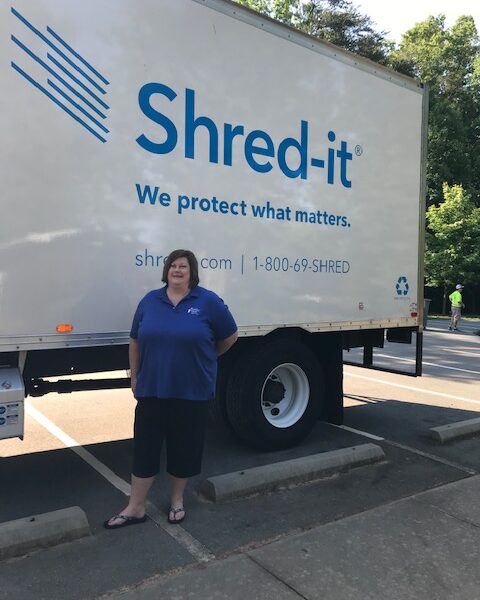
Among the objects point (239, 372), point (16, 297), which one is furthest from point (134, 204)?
point (239, 372)

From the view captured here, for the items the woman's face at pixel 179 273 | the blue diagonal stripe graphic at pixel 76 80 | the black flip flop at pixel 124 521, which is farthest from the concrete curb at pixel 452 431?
the blue diagonal stripe graphic at pixel 76 80

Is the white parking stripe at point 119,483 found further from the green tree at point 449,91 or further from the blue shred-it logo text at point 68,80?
the green tree at point 449,91

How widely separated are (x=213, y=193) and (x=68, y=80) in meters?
1.28

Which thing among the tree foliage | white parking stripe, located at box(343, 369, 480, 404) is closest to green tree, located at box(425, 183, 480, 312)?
the tree foliage

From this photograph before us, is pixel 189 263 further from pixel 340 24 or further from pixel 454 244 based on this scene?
pixel 340 24

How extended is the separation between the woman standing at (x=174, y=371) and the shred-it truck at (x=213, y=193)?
0.59m

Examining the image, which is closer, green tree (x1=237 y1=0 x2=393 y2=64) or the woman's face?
the woman's face

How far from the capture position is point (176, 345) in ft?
10.9

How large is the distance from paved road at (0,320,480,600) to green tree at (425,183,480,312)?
2260 cm

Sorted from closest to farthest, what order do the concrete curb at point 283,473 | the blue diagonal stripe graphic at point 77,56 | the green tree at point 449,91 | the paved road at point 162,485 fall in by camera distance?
1. the paved road at point 162,485
2. the blue diagonal stripe graphic at point 77,56
3. the concrete curb at point 283,473
4. the green tree at point 449,91

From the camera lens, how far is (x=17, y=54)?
3436 millimetres

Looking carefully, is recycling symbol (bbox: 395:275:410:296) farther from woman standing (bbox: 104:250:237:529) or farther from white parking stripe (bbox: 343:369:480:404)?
woman standing (bbox: 104:250:237:529)

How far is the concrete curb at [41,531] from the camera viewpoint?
10.2 ft

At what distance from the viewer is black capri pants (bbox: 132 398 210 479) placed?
11.4 ft
